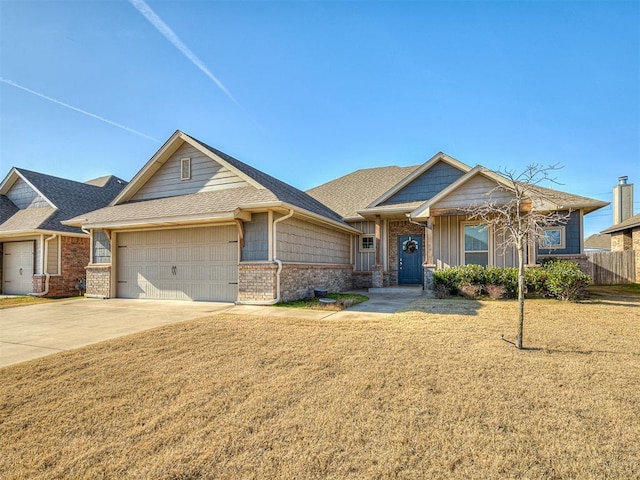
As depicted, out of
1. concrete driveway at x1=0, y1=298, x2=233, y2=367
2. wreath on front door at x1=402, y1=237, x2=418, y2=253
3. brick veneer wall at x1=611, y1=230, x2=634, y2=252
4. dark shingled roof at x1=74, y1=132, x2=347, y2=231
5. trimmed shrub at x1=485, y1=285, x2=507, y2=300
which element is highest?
dark shingled roof at x1=74, y1=132, x2=347, y2=231

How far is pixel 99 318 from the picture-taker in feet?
27.8

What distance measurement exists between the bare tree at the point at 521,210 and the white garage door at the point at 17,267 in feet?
63.3

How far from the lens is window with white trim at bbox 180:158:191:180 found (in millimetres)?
12703

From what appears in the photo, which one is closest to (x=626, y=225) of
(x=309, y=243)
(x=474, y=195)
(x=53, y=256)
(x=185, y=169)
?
(x=474, y=195)

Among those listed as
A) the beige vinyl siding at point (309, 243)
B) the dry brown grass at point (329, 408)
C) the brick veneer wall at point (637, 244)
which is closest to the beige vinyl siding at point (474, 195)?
the beige vinyl siding at point (309, 243)

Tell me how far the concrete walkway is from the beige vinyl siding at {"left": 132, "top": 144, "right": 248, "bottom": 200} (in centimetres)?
417

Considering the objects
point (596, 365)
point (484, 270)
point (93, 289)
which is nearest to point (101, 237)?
point (93, 289)

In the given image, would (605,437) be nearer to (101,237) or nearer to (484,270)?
(484,270)

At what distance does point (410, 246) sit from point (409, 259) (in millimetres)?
607

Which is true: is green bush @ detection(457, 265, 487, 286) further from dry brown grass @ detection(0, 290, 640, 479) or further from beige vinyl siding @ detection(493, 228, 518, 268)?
dry brown grass @ detection(0, 290, 640, 479)

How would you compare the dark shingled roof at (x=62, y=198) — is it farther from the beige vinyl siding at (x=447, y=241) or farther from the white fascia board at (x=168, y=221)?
the beige vinyl siding at (x=447, y=241)

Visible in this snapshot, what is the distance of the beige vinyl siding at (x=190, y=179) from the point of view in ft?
39.7

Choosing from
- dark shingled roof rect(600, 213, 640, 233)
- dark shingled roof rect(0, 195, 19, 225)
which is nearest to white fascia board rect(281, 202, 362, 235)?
dark shingled roof rect(0, 195, 19, 225)

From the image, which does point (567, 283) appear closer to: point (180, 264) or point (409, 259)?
point (409, 259)
